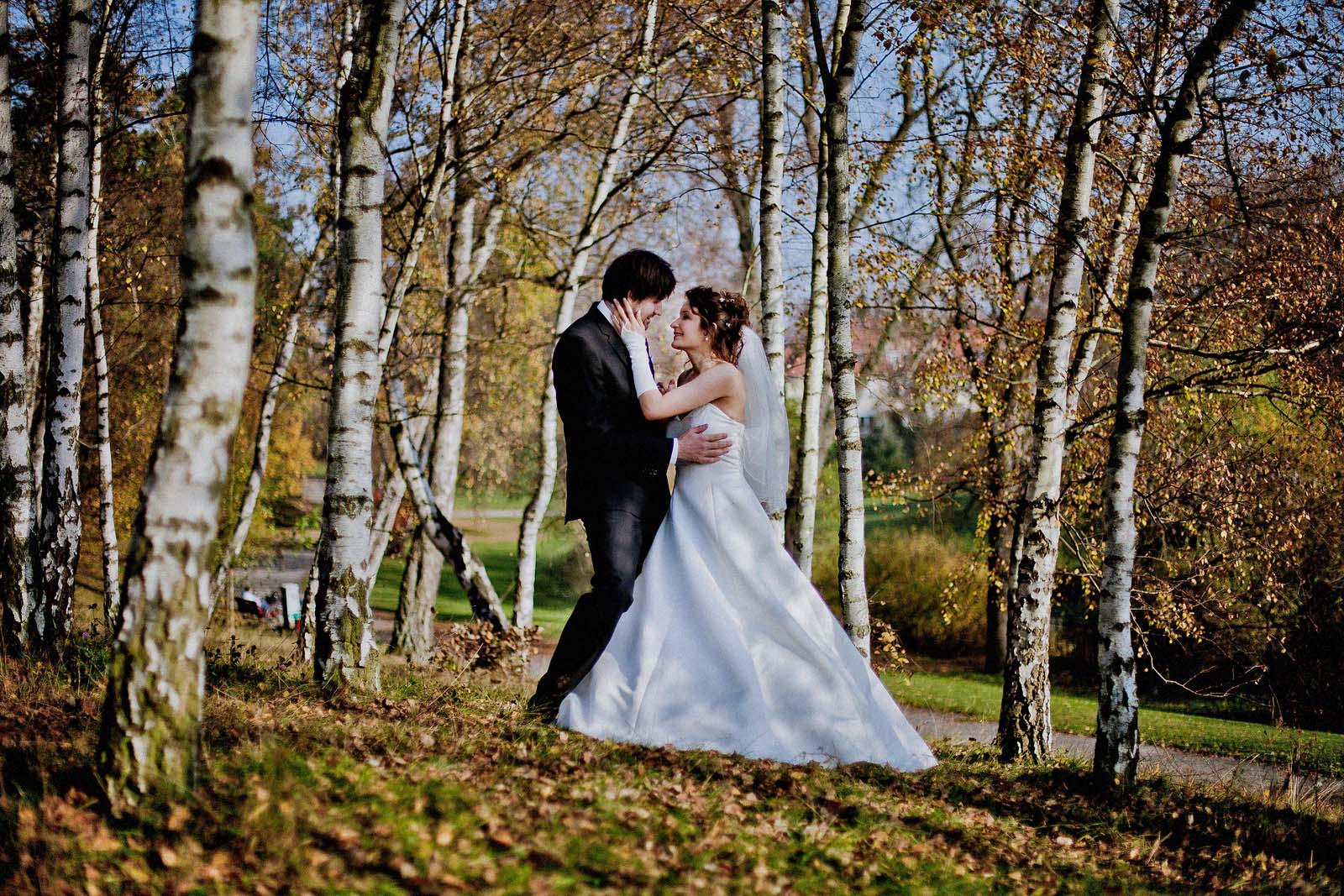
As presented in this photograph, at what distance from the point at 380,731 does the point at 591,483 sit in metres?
1.61

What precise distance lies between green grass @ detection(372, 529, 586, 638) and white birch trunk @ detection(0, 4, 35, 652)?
17432 millimetres

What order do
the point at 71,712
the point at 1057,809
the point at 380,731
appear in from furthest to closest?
1. the point at 1057,809
2. the point at 71,712
3. the point at 380,731

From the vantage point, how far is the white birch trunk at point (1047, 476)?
7.86m

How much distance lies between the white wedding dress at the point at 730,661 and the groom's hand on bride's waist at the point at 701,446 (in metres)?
0.08

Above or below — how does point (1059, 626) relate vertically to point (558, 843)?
below

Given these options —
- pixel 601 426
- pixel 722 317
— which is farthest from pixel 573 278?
pixel 601 426

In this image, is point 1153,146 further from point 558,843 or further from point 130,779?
point 130,779

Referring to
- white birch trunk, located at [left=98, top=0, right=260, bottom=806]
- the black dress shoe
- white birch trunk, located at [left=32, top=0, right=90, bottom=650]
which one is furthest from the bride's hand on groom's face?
white birch trunk, located at [left=32, top=0, right=90, bottom=650]

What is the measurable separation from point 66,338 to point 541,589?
24.2 metres

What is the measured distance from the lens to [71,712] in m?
4.98

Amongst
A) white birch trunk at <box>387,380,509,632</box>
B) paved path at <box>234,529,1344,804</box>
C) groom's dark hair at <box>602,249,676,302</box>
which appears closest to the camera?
groom's dark hair at <box>602,249,676,302</box>

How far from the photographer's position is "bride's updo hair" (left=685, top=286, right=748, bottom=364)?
6.05 m

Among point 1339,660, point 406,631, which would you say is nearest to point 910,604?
point 1339,660

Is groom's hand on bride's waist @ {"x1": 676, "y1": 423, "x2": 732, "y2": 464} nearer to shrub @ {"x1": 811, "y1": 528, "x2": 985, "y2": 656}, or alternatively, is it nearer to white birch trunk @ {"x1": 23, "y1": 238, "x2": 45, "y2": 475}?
white birch trunk @ {"x1": 23, "y1": 238, "x2": 45, "y2": 475}
